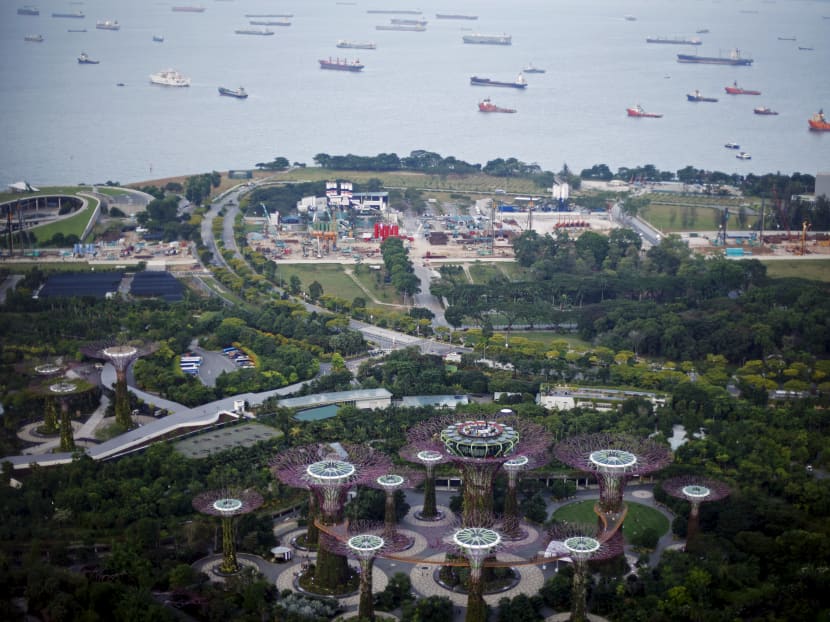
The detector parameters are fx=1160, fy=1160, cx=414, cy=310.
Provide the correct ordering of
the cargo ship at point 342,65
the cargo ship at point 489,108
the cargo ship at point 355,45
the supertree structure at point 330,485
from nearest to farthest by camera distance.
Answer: the supertree structure at point 330,485, the cargo ship at point 489,108, the cargo ship at point 342,65, the cargo ship at point 355,45

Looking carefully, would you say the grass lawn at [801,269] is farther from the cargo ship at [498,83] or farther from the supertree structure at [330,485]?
the cargo ship at [498,83]

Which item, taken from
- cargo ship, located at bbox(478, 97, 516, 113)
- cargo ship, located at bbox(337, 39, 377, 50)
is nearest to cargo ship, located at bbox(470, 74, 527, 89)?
cargo ship, located at bbox(478, 97, 516, 113)

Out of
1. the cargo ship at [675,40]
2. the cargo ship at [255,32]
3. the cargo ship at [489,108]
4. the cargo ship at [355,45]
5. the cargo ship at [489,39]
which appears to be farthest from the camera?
the cargo ship at [255,32]

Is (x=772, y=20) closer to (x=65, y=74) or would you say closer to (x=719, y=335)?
(x=65, y=74)

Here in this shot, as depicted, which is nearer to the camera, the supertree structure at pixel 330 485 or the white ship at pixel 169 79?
the supertree structure at pixel 330 485

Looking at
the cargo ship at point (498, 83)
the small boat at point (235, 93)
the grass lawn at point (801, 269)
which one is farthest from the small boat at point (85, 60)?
the grass lawn at point (801, 269)

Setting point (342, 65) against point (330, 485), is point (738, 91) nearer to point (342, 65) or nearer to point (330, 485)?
point (342, 65)
